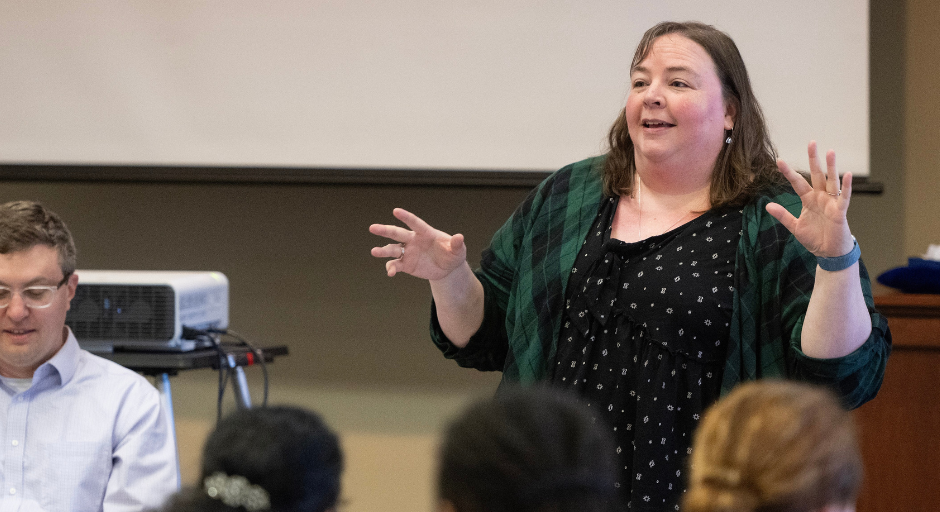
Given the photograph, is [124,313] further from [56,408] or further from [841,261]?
[841,261]

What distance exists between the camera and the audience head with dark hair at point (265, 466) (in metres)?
0.69

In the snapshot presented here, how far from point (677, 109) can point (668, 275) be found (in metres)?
0.28

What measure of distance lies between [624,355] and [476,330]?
304 mm

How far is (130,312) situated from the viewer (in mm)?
2107

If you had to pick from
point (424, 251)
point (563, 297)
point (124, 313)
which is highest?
point (424, 251)

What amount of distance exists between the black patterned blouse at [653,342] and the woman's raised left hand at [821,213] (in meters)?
0.19

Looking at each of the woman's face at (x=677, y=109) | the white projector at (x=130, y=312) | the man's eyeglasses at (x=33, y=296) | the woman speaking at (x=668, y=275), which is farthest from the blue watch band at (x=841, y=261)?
the white projector at (x=130, y=312)

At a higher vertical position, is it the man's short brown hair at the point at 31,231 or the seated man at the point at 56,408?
the man's short brown hair at the point at 31,231

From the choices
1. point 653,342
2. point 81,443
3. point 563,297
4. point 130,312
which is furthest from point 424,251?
point 130,312

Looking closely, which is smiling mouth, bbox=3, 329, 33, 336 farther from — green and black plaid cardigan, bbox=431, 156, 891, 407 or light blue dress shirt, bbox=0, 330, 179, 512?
green and black plaid cardigan, bbox=431, 156, 891, 407

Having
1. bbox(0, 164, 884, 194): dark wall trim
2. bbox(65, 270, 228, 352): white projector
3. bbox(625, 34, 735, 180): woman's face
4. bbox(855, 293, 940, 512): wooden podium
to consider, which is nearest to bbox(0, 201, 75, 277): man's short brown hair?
bbox(65, 270, 228, 352): white projector

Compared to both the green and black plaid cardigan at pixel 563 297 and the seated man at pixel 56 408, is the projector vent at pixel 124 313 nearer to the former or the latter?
the seated man at pixel 56 408

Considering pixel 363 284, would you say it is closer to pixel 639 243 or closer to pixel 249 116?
pixel 249 116

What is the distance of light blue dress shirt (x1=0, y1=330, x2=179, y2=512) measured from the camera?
62.8 inches
